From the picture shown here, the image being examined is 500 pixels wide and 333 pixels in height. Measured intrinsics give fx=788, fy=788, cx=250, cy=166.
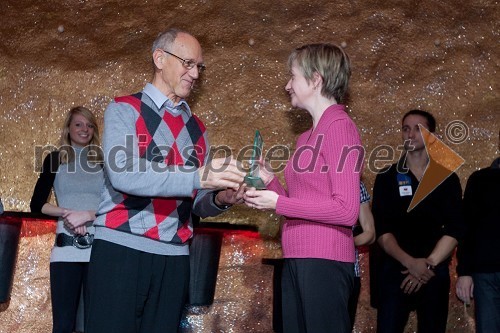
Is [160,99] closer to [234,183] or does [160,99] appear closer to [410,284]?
[234,183]

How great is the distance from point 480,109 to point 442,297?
1.49 metres

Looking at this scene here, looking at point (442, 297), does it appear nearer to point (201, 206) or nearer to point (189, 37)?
point (201, 206)

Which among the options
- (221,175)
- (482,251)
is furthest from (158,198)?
(482,251)

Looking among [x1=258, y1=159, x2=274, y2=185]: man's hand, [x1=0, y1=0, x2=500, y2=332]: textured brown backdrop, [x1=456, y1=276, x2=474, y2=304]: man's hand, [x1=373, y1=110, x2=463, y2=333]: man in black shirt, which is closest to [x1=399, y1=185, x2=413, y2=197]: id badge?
[x1=373, y1=110, x2=463, y2=333]: man in black shirt

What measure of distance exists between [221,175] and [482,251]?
1.77m

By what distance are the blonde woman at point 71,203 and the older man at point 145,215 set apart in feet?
4.14

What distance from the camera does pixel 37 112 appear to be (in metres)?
4.76

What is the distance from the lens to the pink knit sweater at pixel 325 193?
234cm

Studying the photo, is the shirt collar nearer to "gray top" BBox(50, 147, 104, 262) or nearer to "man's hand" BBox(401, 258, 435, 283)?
"gray top" BBox(50, 147, 104, 262)

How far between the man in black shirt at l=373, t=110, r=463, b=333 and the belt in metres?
1.38

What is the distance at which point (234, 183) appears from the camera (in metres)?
2.44

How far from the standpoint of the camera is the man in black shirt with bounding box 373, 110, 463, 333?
3656 mm

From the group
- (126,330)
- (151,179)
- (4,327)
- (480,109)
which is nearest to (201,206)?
(151,179)

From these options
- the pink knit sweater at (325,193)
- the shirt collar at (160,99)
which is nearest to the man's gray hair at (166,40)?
the shirt collar at (160,99)
